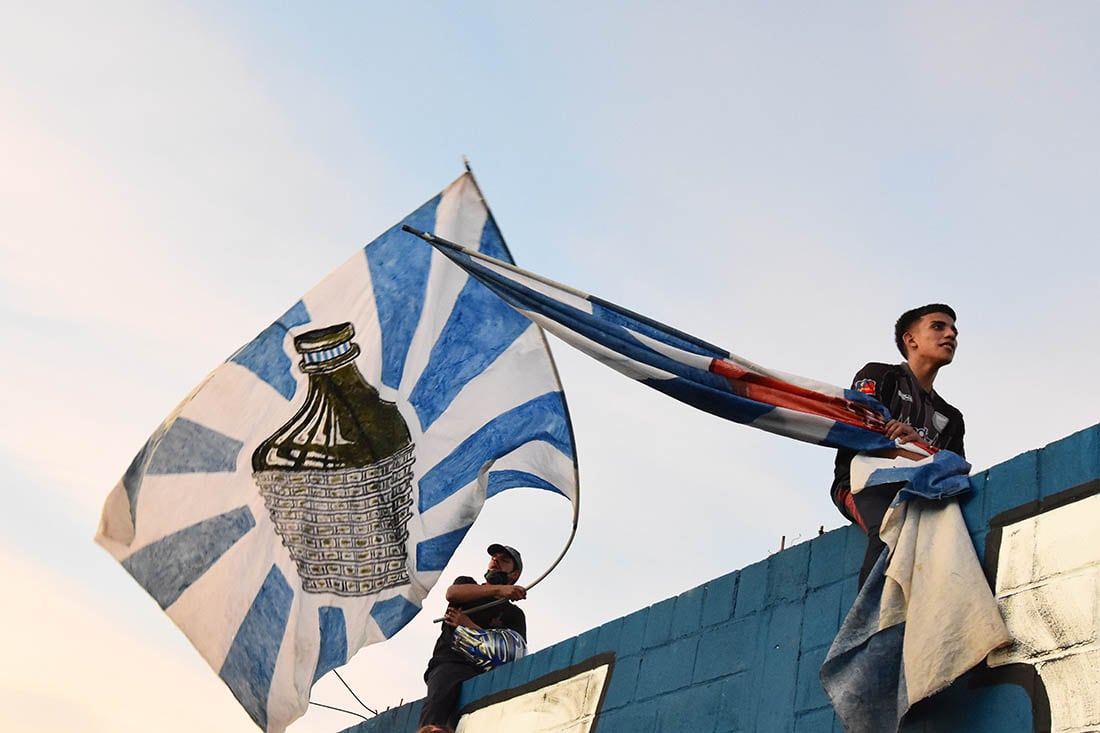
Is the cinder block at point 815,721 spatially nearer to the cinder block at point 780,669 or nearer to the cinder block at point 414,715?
the cinder block at point 780,669

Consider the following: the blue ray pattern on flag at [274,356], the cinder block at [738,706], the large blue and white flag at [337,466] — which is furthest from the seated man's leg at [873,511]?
the blue ray pattern on flag at [274,356]

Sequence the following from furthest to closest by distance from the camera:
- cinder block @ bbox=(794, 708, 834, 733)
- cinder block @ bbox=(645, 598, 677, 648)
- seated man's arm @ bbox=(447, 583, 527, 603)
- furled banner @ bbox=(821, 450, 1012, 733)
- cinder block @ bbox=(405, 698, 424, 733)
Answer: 1. cinder block @ bbox=(405, 698, 424, 733)
2. seated man's arm @ bbox=(447, 583, 527, 603)
3. cinder block @ bbox=(645, 598, 677, 648)
4. cinder block @ bbox=(794, 708, 834, 733)
5. furled banner @ bbox=(821, 450, 1012, 733)

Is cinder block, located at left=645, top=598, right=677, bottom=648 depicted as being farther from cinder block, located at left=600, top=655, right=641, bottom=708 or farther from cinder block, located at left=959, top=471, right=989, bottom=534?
cinder block, located at left=959, top=471, right=989, bottom=534

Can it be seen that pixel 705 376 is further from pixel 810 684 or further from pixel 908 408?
pixel 810 684

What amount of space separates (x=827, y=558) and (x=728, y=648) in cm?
65

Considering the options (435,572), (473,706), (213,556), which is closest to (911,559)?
(473,706)

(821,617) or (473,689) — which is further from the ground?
(473,689)

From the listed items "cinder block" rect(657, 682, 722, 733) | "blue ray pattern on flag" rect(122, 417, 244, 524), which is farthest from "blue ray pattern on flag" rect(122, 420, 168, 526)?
"cinder block" rect(657, 682, 722, 733)

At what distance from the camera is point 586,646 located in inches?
273

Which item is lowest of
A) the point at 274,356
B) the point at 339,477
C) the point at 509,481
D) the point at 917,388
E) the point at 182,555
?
the point at 182,555

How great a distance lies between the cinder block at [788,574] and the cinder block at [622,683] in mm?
925

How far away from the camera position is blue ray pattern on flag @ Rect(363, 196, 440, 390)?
8.59 m

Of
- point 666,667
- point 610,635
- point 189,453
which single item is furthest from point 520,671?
point 189,453

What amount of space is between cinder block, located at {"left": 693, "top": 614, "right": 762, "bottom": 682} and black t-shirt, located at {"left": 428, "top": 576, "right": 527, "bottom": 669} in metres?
2.14
